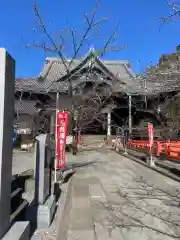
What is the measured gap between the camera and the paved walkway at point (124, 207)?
5688 millimetres

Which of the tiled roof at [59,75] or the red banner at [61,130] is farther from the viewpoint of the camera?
the tiled roof at [59,75]

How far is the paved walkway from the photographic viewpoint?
18.7ft

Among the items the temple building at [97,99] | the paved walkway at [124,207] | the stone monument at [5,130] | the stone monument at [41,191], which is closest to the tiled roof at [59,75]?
the temple building at [97,99]

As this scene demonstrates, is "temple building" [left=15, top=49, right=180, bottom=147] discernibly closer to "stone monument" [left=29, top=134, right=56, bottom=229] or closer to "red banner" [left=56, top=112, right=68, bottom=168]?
"red banner" [left=56, top=112, right=68, bottom=168]

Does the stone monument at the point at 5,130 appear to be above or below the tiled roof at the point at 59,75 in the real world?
below

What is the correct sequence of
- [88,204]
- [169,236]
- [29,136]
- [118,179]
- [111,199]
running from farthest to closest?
[29,136]
[118,179]
[111,199]
[88,204]
[169,236]

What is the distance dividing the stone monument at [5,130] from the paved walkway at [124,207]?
2372 mm

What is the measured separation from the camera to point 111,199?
8.41 meters

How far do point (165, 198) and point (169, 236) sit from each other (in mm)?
3089

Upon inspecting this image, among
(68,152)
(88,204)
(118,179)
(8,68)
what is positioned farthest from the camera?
(68,152)

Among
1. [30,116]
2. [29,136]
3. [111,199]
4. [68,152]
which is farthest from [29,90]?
[111,199]

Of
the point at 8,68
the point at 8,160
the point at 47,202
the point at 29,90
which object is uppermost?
the point at 29,90

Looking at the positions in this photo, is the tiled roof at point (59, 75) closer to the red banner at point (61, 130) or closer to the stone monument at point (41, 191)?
the red banner at point (61, 130)

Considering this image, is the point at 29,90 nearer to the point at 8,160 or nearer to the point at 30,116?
the point at 30,116
